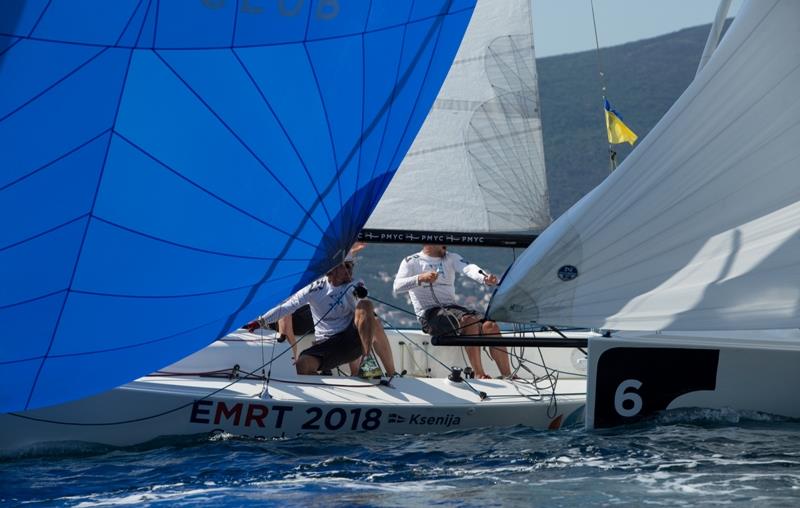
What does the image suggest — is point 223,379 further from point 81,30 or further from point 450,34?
point 81,30

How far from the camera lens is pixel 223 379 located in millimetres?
7551

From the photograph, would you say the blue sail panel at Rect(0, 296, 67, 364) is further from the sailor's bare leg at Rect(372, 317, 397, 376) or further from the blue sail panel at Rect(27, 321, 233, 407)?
the sailor's bare leg at Rect(372, 317, 397, 376)

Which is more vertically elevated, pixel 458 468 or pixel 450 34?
pixel 450 34

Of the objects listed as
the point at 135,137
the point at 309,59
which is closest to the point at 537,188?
the point at 309,59

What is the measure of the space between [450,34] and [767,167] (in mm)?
1544

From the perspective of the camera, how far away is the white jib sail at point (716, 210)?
5883mm

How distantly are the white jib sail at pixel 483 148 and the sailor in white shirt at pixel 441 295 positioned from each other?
0.22m

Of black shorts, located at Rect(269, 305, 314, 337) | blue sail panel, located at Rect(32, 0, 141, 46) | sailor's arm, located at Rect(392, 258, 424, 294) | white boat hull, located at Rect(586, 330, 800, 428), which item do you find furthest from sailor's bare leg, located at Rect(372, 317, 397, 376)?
blue sail panel, located at Rect(32, 0, 141, 46)

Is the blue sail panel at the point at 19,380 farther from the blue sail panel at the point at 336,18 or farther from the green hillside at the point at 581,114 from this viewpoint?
the green hillside at the point at 581,114

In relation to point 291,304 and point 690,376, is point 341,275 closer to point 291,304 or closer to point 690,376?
point 291,304

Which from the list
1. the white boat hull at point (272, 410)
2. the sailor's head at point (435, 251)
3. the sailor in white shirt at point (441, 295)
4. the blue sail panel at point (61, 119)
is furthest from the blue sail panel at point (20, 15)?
the sailor's head at point (435, 251)

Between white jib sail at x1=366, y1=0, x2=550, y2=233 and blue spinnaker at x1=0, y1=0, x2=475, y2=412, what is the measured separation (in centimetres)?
291

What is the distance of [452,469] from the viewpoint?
601 cm

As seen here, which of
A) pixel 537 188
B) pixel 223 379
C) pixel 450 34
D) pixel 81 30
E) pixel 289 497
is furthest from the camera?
pixel 537 188
